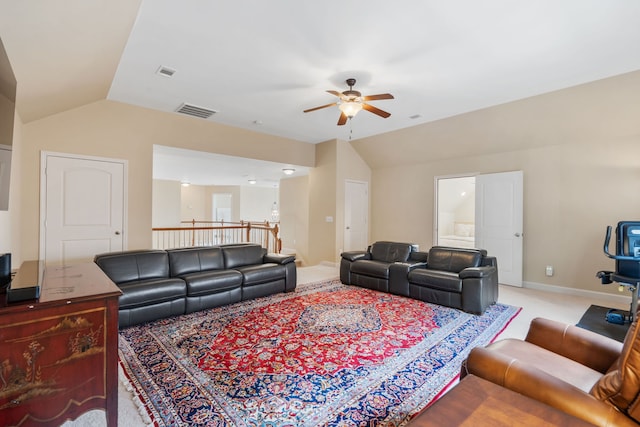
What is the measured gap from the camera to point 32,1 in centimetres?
181

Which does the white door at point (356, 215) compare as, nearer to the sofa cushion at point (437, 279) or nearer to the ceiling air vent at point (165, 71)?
the sofa cushion at point (437, 279)

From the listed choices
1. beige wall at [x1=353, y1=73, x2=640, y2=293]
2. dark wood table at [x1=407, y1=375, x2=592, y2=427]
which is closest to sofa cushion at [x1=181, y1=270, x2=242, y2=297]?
dark wood table at [x1=407, y1=375, x2=592, y2=427]

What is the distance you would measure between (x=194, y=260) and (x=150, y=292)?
3.15 feet

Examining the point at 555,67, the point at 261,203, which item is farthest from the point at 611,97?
the point at 261,203

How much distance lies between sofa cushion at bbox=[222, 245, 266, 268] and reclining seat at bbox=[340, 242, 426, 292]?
1546 mm

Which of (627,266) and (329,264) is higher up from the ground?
(627,266)

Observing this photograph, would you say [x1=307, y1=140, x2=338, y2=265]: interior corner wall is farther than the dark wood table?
Yes

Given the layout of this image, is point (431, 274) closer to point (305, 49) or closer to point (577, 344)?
point (577, 344)

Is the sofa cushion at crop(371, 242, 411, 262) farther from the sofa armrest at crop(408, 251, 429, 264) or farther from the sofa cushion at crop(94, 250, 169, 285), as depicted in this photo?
the sofa cushion at crop(94, 250, 169, 285)

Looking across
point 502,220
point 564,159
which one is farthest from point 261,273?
point 564,159

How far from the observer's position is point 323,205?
732 cm

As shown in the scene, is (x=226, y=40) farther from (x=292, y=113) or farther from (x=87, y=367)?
(x=87, y=367)

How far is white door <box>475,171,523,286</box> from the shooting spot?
538cm

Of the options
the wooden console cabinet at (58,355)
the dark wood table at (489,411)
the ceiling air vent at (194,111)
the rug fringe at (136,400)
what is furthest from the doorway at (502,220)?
the wooden console cabinet at (58,355)
